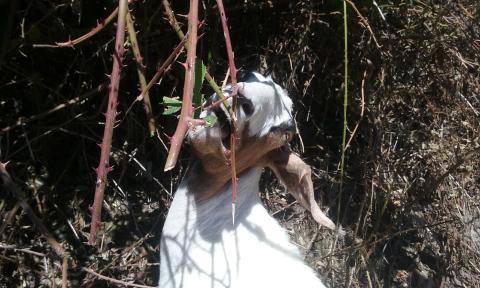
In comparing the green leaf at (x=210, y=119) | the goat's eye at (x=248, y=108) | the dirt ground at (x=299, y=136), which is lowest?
the dirt ground at (x=299, y=136)

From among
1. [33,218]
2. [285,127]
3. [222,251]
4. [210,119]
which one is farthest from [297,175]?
[33,218]

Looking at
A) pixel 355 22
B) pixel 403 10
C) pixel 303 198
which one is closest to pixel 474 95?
pixel 403 10

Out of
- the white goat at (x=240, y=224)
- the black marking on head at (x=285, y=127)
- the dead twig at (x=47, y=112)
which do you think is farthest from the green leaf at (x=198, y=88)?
the dead twig at (x=47, y=112)

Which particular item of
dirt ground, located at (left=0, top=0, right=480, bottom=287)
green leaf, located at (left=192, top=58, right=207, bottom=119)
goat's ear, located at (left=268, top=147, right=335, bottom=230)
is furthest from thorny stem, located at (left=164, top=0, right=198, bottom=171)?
dirt ground, located at (left=0, top=0, right=480, bottom=287)

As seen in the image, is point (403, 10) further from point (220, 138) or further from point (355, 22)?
point (220, 138)

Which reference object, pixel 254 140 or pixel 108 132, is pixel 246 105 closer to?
pixel 254 140

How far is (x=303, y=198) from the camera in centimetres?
182

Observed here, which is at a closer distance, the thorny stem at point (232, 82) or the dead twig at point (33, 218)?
the thorny stem at point (232, 82)

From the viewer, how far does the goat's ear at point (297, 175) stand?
5.81 feet

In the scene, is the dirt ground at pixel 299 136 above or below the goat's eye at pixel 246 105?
below

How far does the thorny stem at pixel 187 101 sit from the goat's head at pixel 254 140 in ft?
0.77

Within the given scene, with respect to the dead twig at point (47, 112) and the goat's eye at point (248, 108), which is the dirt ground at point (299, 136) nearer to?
the dead twig at point (47, 112)

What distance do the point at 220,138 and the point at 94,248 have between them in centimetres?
106

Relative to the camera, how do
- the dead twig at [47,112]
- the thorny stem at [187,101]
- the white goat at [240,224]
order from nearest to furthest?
the thorny stem at [187,101]
the white goat at [240,224]
the dead twig at [47,112]
